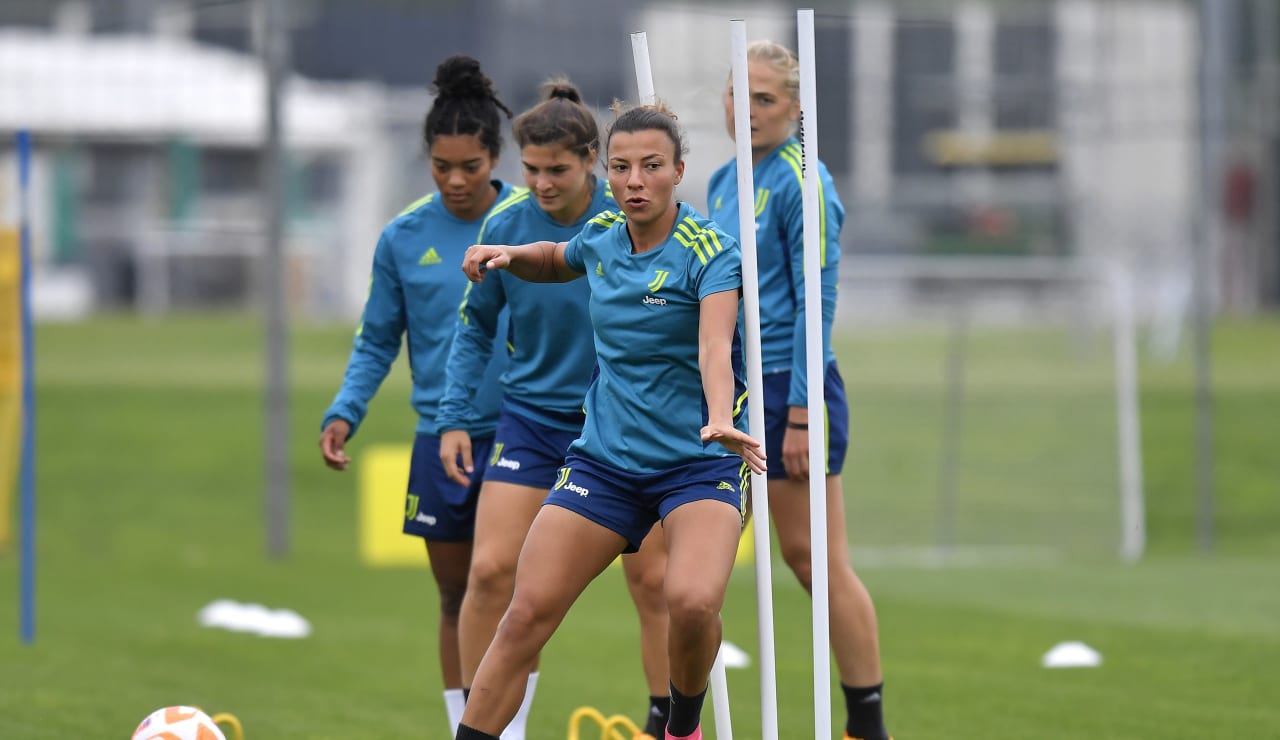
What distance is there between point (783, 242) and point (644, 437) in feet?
4.38

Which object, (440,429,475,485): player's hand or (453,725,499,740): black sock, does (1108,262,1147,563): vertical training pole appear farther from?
(453,725,499,740): black sock

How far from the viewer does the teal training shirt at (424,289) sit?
6.03m

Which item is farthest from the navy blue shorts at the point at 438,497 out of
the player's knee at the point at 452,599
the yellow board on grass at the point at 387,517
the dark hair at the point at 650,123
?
the yellow board on grass at the point at 387,517

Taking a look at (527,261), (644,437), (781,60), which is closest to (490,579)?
(644,437)

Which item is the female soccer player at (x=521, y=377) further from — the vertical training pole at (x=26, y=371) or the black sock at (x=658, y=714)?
the vertical training pole at (x=26, y=371)

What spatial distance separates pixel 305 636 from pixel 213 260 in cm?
1301

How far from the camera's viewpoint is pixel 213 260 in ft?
71.5

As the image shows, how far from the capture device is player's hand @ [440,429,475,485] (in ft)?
18.5

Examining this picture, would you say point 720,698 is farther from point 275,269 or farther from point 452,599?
point 275,269

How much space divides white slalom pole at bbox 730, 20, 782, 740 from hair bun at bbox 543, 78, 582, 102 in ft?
2.79

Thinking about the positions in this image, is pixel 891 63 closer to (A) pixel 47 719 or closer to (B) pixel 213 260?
(B) pixel 213 260

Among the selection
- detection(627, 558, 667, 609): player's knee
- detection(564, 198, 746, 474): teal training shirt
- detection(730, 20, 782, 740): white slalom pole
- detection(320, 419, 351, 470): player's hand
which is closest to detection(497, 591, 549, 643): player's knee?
detection(564, 198, 746, 474): teal training shirt

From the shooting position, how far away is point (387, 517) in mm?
13336

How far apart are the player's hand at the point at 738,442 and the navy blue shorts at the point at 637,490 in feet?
0.50
